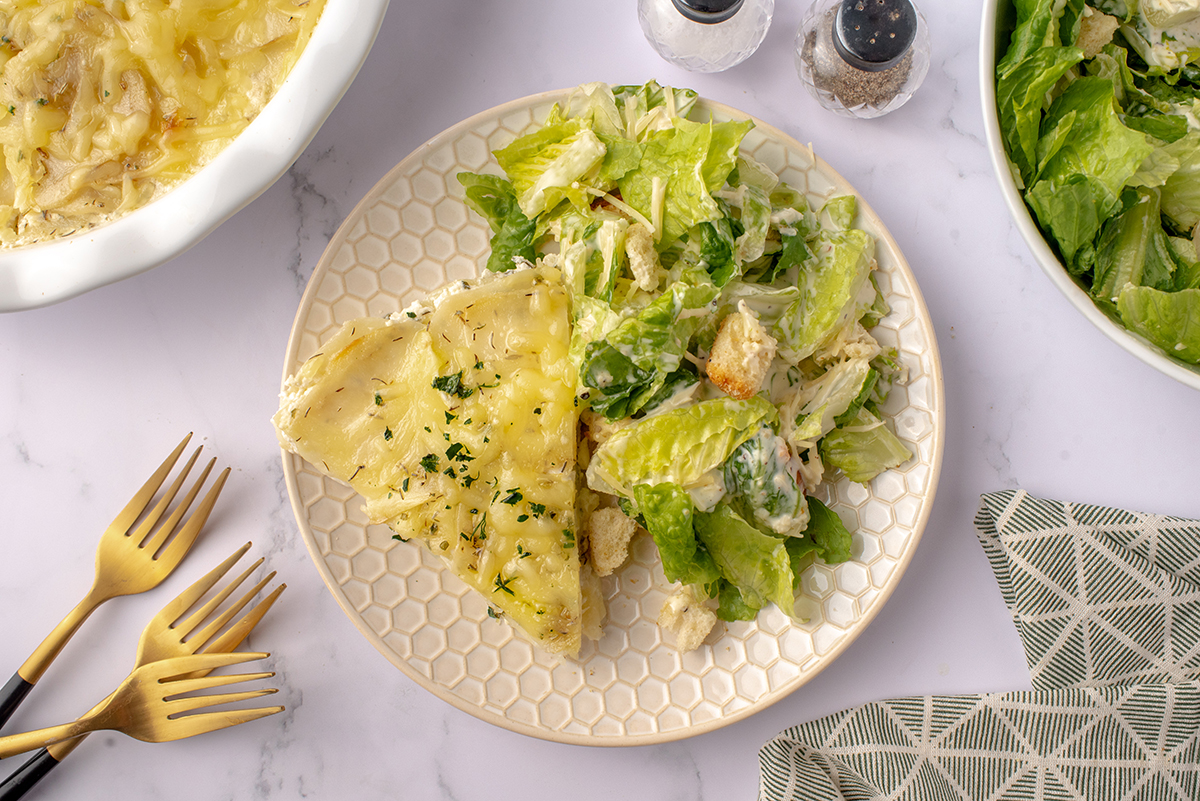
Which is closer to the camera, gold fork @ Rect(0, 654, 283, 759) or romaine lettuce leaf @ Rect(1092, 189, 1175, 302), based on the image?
romaine lettuce leaf @ Rect(1092, 189, 1175, 302)

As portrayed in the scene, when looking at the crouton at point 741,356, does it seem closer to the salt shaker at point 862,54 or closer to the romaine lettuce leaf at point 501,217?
the romaine lettuce leaf at point 501,217

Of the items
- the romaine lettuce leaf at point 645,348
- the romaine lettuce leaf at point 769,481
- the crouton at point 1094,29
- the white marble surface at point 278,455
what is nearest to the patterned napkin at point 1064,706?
the white marble surface at point 278,455

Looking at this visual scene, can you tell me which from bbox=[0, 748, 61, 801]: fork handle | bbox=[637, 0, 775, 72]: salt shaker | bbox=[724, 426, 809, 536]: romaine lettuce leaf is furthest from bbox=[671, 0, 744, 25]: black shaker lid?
bbox=[0, 748, 61, 801]: fork handle

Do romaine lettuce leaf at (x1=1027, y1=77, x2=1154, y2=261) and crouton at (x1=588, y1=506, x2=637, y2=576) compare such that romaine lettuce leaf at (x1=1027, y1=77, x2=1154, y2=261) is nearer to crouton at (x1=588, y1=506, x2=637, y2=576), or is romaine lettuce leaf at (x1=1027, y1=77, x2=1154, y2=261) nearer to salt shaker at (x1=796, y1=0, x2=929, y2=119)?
salt shaker at (x1=796, y1=0, x2=929, y2=119)

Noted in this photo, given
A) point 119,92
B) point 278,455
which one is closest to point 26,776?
point 278,455

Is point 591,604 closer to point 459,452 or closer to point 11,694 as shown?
point 459,452

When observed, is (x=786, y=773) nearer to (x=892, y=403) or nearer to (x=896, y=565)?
(x=896, y=565)

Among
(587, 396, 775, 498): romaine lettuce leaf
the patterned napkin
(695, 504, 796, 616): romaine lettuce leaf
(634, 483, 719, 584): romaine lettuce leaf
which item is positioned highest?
(587, 396, 775, 498): romaine lettuce leaf
